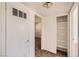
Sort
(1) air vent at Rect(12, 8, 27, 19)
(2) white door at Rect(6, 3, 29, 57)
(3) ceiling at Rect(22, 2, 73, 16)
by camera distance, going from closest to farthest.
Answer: (2) white door at Rect(6, 3, 29, 57), (1) air vent at Rect(12, 8, 27, 19), (3) ceiling at Rect(22, 2, 73, 16)

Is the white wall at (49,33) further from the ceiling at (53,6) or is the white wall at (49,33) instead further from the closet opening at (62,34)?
the ceiling at (53,6)

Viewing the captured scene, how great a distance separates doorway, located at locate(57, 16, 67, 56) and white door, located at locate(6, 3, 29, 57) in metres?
1.67

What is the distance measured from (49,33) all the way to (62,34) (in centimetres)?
48

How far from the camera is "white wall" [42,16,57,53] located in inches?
139

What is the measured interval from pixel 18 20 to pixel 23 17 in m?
0.24

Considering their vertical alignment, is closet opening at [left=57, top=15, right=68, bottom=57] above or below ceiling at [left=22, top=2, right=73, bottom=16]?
below

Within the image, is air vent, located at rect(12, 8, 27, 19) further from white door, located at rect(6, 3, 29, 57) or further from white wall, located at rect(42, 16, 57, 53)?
white wall, located at rect(42, 16, 57, 53)

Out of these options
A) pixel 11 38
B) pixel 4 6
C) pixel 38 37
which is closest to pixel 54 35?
pixel 38 37

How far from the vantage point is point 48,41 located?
379 cm

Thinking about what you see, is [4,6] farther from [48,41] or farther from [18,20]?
[48,41]

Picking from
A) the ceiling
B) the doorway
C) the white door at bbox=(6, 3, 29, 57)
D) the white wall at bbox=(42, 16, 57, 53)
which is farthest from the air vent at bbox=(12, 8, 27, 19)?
the doorway

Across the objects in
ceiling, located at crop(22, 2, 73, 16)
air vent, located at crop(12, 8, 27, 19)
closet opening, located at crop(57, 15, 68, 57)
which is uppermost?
ceiling, located at crop(22, 2, 73, 16)

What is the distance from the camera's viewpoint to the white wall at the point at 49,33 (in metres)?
3.54

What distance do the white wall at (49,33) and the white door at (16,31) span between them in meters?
1.43
